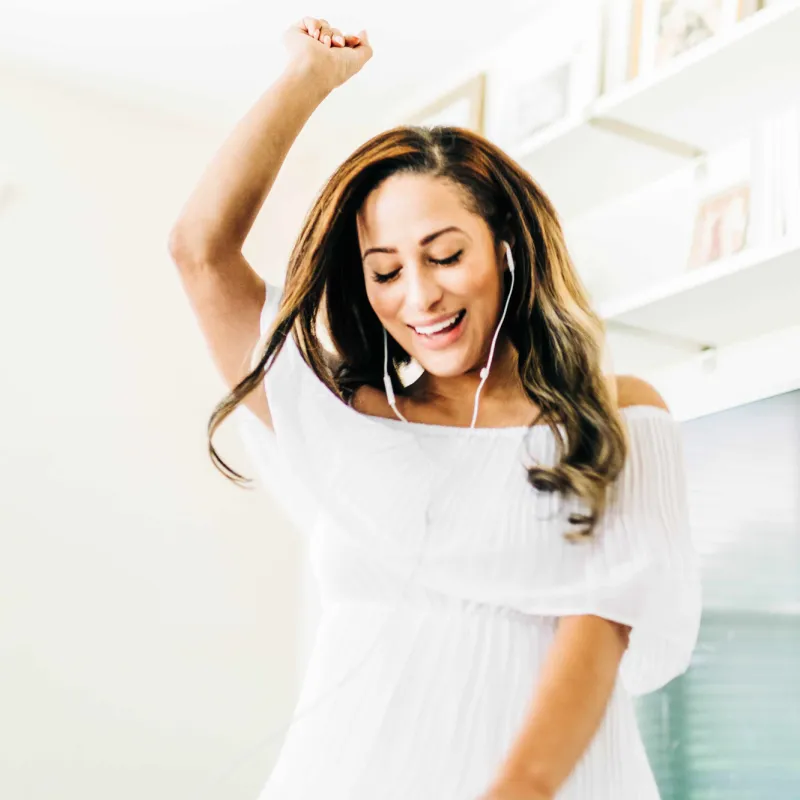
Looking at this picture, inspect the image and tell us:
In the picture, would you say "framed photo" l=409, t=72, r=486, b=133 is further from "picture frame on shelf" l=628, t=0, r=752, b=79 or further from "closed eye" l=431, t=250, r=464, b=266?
"closed eye" l=431, t=250, r=464, b=266

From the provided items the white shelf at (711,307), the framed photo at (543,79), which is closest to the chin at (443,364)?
the white shelf at (711,307)

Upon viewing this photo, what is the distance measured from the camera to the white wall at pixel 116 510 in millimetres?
2605

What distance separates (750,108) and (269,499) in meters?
1.51

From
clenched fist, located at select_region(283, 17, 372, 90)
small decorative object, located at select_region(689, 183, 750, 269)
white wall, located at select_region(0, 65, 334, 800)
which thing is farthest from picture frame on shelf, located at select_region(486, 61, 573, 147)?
clenched fist, located at select_region(283, 17, 372, 90)

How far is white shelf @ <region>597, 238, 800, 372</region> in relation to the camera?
6.19ft

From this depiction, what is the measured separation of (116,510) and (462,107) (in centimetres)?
127

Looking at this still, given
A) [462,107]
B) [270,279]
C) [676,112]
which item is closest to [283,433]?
[676,112]

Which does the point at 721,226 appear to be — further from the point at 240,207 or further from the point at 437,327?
the point at 240,207

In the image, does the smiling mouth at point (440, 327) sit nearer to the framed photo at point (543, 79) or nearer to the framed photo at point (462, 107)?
the framed photo at point (543, 79)

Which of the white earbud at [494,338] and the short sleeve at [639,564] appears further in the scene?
the white earbud at [494,338]

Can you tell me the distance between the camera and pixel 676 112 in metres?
2.21

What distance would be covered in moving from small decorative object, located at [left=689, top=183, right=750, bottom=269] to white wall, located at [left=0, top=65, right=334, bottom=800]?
135cm

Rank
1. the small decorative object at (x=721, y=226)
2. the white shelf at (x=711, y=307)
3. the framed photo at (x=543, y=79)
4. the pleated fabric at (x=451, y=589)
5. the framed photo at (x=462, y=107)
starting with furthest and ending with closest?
the framed photo at (x=462, y=107) < the framed photo at (x=543, y=79) < the small decorative object at (x=721, y=226) < the white shelf at (x=711, y=307) < the pleated fabric at (x=451, y=589)

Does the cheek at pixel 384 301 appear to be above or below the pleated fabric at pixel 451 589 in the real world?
above
